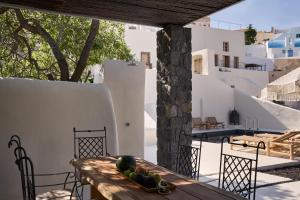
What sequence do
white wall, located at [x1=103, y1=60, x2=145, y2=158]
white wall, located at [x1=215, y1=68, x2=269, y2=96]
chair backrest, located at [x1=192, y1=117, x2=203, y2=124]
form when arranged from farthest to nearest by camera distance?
white wall, located at [x1=215, y1=68, x2=269, y2=96]
chair backrest, located at [x1=192, y1=117, x2=203, y2=124]
white wall, located at [x1=103, y1=60, x2=145, y2=158]

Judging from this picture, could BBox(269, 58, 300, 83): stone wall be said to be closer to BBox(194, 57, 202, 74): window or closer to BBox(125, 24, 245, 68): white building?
BBox(125, 24, 245, 68): white building

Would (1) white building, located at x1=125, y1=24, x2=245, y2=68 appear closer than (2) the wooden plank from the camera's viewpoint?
No

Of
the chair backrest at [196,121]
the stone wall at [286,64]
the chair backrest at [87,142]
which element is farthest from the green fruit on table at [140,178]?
the stone wall at [286,64]

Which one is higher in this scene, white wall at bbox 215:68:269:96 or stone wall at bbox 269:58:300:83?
stone wall at bbox 269:58:300:83

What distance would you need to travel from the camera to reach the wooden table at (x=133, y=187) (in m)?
2.71

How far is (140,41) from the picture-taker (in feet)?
76.5

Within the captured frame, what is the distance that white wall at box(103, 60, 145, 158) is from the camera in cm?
760

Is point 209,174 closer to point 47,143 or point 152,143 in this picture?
point 47,143

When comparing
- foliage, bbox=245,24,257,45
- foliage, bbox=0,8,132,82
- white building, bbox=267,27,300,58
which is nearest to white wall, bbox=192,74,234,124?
foliage, bbox=0,8,132,82

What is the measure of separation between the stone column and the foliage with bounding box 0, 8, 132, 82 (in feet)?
12.5

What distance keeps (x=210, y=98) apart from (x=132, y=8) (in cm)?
1386

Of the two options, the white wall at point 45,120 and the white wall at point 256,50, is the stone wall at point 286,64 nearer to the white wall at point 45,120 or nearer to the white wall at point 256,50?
the white wall at point 256,50

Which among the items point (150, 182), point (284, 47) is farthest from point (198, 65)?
point (284, 47)

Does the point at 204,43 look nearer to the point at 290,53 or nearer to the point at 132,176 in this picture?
the point at 290,53
